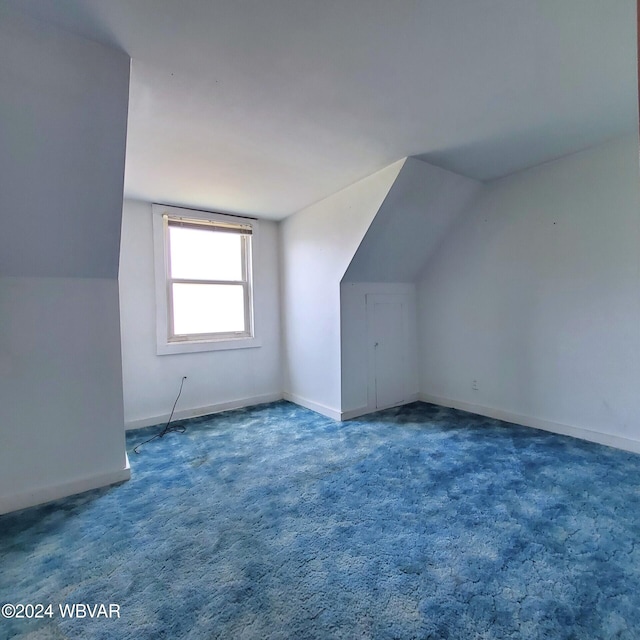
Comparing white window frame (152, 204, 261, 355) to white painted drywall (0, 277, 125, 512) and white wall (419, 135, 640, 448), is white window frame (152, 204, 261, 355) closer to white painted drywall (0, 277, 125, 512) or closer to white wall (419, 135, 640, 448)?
white painted drywall (0, 277, 125, 512)

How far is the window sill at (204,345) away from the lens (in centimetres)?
360

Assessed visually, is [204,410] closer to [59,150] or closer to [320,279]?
[320,279]

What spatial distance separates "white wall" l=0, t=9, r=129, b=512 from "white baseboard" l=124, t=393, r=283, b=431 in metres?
A: 1.16

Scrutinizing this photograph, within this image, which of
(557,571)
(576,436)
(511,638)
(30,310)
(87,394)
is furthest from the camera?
(576,436)

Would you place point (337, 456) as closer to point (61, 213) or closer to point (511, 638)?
point (511, 638)

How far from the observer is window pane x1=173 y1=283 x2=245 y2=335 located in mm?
3754

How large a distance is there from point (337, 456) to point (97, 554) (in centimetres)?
163

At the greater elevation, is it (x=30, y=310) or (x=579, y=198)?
(x=579, y=198)

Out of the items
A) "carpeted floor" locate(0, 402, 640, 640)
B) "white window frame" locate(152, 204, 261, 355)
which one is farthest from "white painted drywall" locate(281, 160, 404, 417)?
"carpeted floor" locate(0, 402, 640, 640)

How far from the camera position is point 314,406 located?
3889mm

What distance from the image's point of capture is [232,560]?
5.21 feet

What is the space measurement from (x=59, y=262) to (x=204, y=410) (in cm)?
225

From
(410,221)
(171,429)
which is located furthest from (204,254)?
(410,221)

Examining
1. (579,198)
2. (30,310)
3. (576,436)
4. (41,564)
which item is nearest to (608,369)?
(576,436)
